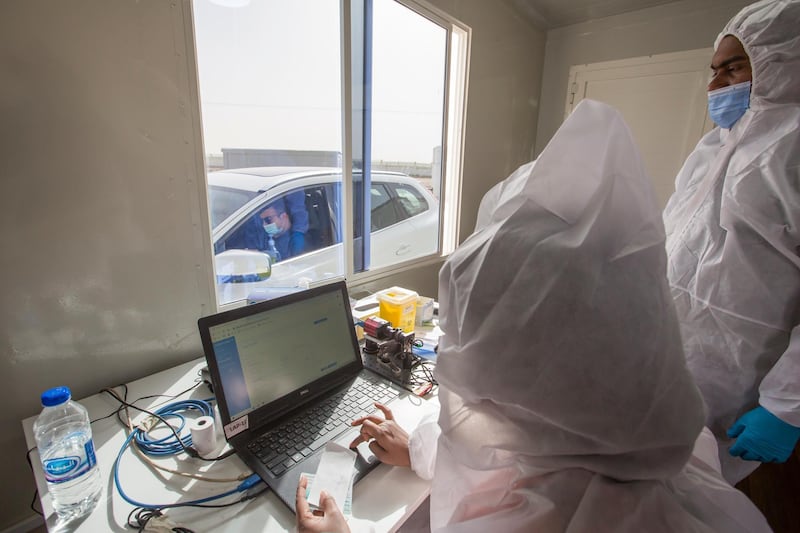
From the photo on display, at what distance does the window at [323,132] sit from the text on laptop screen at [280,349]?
38 centimetres

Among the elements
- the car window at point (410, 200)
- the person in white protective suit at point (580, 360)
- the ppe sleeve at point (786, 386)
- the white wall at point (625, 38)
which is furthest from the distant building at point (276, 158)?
the white wall at point (625, 38)

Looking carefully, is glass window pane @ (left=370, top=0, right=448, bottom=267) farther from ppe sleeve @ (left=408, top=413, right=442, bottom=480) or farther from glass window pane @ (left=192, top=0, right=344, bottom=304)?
ppe sleeve @ (left=408, top=413, right=442, bottom=480)

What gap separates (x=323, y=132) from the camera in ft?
5.57

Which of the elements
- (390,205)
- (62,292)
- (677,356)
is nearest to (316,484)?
(677,356)

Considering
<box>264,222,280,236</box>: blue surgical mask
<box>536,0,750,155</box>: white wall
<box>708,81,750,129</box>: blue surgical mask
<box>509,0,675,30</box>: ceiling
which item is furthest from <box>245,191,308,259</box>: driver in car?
<box>536,0,750,155</box>: white wall

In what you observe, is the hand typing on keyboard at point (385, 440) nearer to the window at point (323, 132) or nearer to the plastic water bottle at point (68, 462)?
the plastic water bottle at point (68, 462)

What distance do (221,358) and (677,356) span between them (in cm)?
85

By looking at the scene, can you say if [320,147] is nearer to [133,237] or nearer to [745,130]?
[133,237]

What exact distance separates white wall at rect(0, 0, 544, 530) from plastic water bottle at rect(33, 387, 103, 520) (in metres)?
0.29

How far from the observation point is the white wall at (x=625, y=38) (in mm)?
2416

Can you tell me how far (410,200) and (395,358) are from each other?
1.44m

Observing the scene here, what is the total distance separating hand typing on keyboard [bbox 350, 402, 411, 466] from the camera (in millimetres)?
770

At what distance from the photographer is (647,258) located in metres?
0.44

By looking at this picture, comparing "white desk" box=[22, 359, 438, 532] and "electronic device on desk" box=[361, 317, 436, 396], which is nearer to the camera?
"white desk" box=[22, 359, 438, 532]
